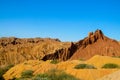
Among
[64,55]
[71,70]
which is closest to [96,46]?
[64,55]

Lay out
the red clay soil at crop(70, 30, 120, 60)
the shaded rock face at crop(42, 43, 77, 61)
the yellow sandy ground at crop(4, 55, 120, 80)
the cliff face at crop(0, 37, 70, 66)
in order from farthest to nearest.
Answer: the cliff face at crop(0, 37, 70, 66)
the shaded rock face at crop(42, 43, 77, 61)
the red clay soil at crop(70, 30, 120, 60)
the yellow sandy ground at crop(4, 55, 120, 80)

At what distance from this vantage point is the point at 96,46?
77000 mm

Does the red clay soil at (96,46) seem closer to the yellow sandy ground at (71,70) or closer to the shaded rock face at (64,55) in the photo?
the shaded rock face at (64,55)

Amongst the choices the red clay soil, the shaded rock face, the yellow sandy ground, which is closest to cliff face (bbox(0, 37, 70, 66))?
the shaded rock face

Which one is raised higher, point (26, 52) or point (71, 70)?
point (26, 52)

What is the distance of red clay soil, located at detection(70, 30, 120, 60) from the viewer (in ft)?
246

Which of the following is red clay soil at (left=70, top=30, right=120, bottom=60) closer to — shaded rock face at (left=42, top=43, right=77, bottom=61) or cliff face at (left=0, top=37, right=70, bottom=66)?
shaded rock face at (left=42, top=43, right=77, bottom=61)

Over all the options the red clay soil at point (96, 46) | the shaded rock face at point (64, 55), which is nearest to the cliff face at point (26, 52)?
the shaded rock face at point (64, 55)

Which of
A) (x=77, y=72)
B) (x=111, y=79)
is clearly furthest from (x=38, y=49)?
(x=111, y=79)

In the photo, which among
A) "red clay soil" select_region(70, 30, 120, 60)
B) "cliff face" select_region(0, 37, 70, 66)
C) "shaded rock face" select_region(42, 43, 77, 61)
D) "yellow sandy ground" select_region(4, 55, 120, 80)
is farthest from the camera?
"cliff face" select_region(0, 37, 70, 66)

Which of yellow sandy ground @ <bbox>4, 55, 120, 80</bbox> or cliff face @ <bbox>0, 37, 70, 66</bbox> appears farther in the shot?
cliff face @ <bbox>0, 37, 70, 66</bbox>

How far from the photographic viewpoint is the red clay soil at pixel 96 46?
246 feet

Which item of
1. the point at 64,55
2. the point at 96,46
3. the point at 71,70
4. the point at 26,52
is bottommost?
the point at 71,70

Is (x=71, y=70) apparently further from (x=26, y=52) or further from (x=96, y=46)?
(x=26, y=52)
